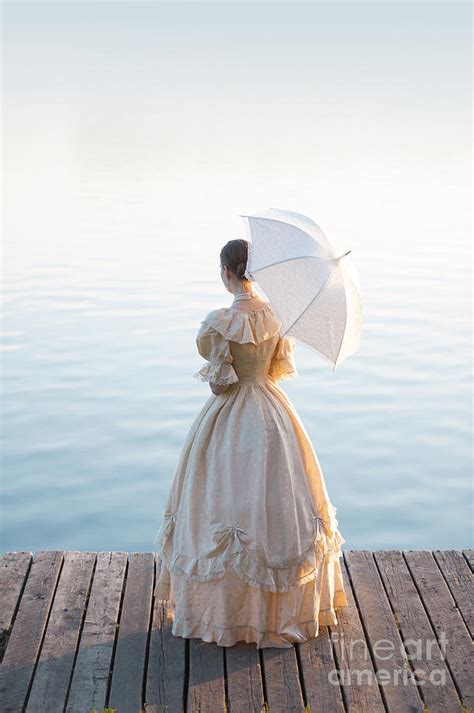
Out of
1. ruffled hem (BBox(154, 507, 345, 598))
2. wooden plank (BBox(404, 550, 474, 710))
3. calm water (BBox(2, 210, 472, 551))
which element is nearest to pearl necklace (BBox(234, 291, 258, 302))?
ruffled hem (BBox(154, 507, 345, 598))

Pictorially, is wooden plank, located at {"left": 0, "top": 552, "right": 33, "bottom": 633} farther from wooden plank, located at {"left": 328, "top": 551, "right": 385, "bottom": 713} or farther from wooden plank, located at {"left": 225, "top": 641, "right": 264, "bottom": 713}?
wooden plank, located at {"left": 328, "top": 551, "right": 385, "bottom": 713}

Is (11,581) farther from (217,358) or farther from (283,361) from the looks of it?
(283,361)

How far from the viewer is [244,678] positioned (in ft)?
11.0

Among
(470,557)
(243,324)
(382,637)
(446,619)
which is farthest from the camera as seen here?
(470,557)

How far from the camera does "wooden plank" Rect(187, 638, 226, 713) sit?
10.6 ft

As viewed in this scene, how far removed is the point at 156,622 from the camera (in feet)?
12.3

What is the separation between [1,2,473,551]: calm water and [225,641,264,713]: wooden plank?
148 cm

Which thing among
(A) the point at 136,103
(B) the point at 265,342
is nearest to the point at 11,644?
(B) the point at 265,342

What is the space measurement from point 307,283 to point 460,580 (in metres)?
1.55

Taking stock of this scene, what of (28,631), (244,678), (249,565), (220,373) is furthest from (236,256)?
(28,631)

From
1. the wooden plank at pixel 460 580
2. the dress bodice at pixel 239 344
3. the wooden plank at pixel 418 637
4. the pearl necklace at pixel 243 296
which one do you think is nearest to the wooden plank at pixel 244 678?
the wooden plank at pixel 418 637

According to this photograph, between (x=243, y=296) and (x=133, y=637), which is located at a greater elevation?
(x=243, y=296)

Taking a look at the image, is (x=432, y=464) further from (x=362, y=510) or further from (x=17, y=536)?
(x=17, y=536)

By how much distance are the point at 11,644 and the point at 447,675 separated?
1520 mm
